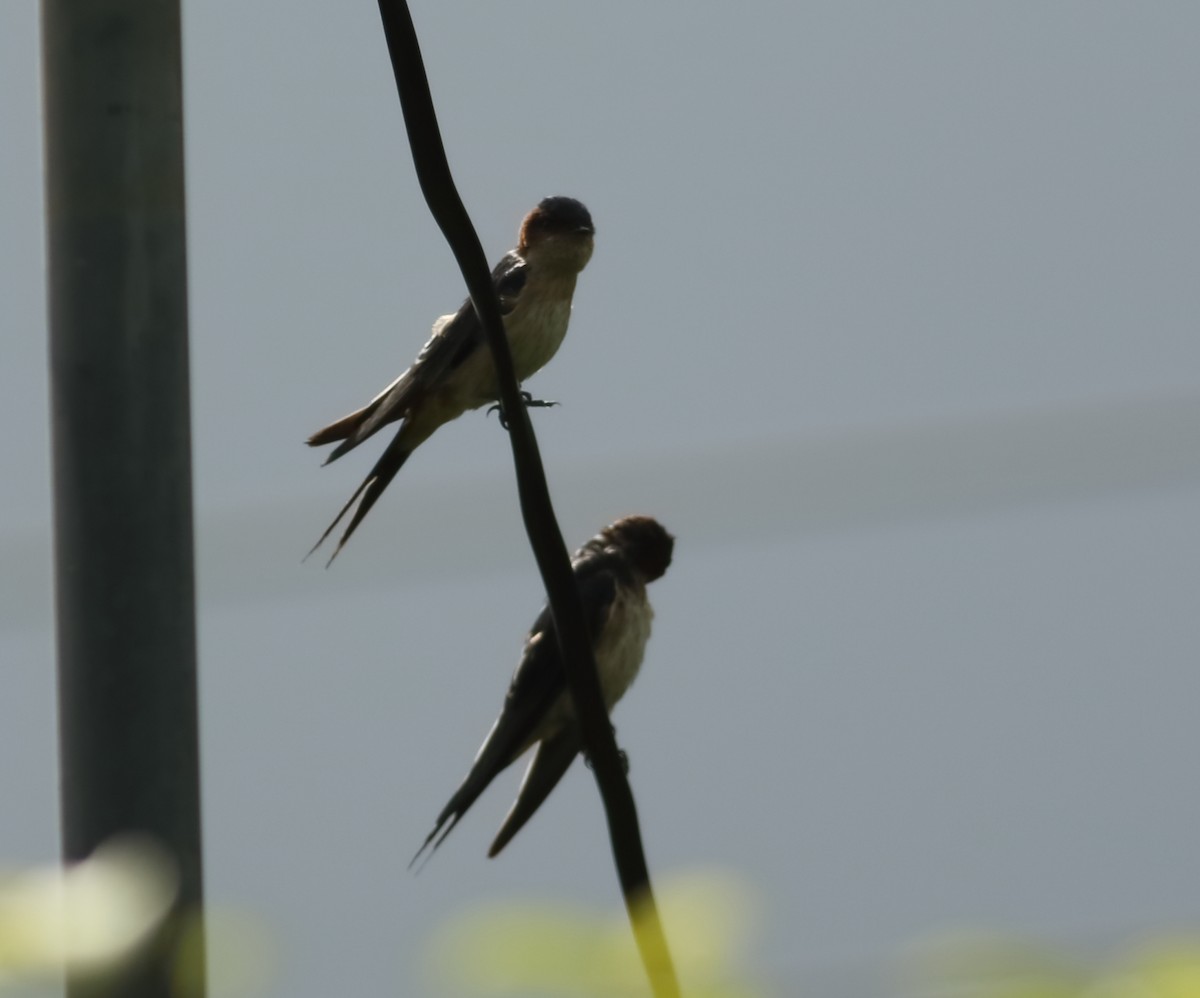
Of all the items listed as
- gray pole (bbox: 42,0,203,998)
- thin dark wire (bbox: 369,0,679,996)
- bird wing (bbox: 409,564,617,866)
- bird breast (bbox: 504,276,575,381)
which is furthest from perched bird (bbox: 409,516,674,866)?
thin dark wire (bbox: 369,0,679,996)

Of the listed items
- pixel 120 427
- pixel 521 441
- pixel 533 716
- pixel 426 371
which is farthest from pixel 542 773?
pixel 521 441

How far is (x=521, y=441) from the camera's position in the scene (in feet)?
6.08

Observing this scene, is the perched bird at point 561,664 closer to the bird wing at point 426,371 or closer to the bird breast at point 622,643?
the bird breast at point 622,643

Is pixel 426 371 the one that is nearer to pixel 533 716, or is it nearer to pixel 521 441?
pixel 533 716

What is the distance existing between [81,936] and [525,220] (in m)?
4.57

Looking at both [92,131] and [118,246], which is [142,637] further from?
[92,131]

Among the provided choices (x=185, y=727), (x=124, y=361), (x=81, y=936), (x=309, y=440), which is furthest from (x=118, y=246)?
(x=81, y=936)

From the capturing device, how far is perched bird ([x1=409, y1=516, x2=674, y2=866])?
4.52m

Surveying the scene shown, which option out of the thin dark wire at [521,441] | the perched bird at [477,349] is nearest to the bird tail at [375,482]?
the perched bird at [477,349]

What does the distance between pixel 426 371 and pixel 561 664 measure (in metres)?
0.80

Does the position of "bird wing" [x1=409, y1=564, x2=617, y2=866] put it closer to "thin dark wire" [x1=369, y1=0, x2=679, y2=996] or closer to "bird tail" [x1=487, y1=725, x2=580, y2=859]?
"bird tail" [x1=487, y1=725, x2=580, y2=859]

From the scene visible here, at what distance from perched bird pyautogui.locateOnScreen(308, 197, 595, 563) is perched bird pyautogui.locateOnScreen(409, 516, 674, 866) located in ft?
1.75

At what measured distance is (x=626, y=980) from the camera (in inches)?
39.1

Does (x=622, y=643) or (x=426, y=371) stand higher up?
(x=426, y=371)
